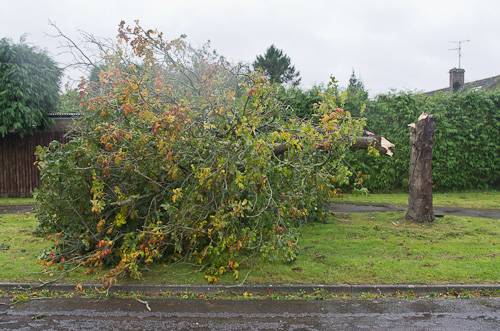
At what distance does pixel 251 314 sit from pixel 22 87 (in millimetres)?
12742

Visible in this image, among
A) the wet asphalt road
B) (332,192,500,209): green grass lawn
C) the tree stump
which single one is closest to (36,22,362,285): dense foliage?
the wet asphalt road

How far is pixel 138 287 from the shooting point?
5.57m

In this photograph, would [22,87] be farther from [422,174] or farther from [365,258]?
[422,174]

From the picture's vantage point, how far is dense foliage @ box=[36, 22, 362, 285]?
549 cm

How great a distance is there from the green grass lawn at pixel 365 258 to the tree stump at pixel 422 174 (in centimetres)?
31

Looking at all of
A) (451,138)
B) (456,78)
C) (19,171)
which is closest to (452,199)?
(451,138)

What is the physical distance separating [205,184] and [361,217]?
565 centimetres

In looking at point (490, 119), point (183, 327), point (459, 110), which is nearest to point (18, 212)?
point (183, 327)

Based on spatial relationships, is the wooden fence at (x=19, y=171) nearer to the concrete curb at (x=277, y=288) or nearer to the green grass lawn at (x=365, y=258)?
the green grass lawn at (x=365, y=258)

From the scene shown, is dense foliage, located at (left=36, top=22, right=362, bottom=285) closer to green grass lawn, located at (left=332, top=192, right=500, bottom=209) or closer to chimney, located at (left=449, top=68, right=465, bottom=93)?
green grass lawn, located at (left=332, top=192, right=500, bottom=209)

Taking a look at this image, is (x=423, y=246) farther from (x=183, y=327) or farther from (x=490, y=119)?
(x=490, y=119)

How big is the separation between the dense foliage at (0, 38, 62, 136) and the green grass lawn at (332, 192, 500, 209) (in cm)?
1091

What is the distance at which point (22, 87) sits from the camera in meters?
13.8

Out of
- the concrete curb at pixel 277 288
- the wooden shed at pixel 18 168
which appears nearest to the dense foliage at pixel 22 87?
the wooden shed at pixel 18 168
